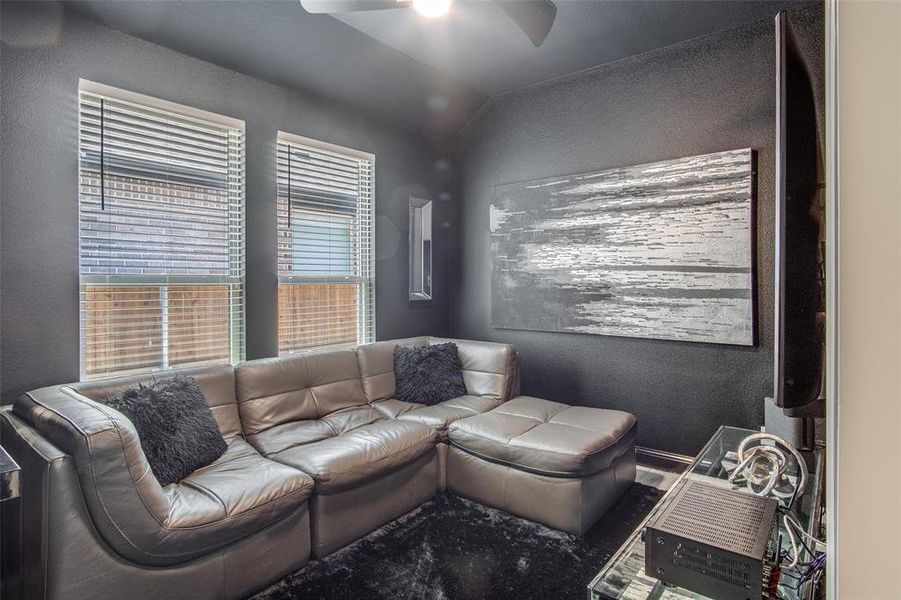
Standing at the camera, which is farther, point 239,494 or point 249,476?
point 249,476

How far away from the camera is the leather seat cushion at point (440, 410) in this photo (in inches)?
114

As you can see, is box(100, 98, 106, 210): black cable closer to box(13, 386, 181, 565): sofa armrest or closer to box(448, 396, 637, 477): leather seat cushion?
box(13, 386, 181, 565): sofa armrest

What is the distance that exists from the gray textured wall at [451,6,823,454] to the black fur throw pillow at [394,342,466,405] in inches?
27.7

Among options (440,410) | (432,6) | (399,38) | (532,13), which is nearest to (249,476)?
(440,410)

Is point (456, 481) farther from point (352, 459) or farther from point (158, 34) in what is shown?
point (158, 34)

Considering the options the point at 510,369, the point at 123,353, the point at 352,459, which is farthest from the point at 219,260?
the point at 510,369

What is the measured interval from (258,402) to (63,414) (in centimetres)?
107

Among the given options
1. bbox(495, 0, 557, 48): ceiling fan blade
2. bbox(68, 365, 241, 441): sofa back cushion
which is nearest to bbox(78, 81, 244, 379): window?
bbox(68, 365, 241, 441): sofa back cushion

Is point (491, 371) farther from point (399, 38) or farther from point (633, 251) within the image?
point (399, 38)

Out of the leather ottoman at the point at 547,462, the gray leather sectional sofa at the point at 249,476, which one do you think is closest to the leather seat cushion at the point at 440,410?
the gray leather sectional sofa at the point at 249,476

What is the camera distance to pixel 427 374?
3.38 m

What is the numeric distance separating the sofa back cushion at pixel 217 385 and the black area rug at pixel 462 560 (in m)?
0.90

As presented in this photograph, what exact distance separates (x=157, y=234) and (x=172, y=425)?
1198mm

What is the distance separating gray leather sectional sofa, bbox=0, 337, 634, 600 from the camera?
1.56 m
